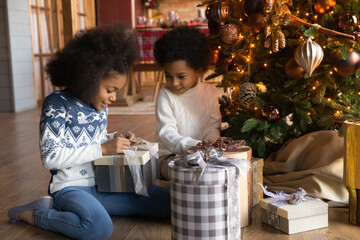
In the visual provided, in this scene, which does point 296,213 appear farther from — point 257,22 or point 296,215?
point 257,22

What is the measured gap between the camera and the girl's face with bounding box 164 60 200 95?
7.26ft

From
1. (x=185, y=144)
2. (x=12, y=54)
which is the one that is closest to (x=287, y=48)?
(x=185, y=144)

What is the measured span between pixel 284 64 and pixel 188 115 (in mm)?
539

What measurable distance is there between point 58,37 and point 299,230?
532cm

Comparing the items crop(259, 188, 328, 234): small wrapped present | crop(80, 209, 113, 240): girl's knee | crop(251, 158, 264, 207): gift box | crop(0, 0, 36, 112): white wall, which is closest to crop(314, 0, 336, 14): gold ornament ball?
crop(251, 158, 264, 207): gift box

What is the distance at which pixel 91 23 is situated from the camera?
7.41m

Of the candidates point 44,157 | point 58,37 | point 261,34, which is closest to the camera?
point 44,157

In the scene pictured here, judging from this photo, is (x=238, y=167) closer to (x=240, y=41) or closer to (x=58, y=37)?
(x=240, y=41)

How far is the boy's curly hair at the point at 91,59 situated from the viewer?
174 cm

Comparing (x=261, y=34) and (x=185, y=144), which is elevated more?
(x=261, y=34)

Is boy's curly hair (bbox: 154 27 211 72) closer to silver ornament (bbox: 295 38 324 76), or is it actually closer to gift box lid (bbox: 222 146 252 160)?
silver ornament (bbox: 295 38 324 76)

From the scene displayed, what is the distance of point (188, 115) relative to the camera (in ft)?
7.63

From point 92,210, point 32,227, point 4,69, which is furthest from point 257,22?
point 4,69

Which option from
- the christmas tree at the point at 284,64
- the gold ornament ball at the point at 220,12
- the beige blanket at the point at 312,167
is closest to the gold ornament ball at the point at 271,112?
the christmas tree at the point at 284,64
